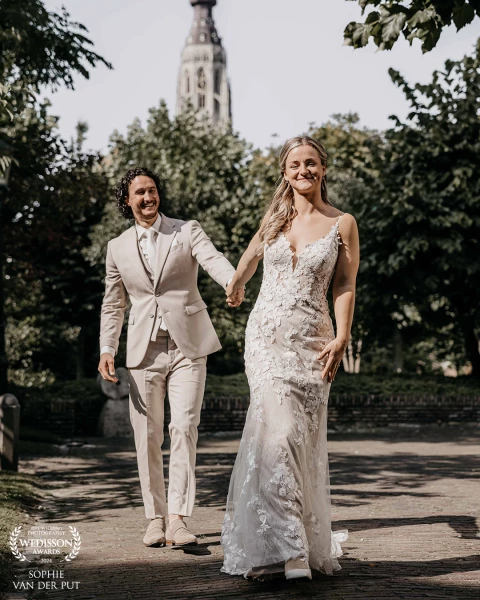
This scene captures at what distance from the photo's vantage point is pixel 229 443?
56.3 ft

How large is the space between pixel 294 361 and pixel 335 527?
2419mm

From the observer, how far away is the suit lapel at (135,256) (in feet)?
20.8

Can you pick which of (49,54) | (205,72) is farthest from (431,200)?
(205,72)

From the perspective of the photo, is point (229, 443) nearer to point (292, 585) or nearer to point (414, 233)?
point (414, 233)

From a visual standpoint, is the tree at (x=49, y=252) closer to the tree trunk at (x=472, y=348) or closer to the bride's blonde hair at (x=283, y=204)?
the tree trunk at (x=472, y=348)

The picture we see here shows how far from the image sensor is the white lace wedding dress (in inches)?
204

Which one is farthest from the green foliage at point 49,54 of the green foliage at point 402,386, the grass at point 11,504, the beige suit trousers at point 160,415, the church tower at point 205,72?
the church tower at point 205,72

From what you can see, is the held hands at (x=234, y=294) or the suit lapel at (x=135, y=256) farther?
the suit lapel at (x=135, y=256)

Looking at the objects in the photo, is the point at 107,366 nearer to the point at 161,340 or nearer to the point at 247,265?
the point at 161,340

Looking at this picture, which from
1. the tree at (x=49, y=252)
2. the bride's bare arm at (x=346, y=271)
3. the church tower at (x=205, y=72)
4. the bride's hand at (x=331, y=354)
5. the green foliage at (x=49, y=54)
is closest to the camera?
the bride's hand at (x=331, y=354)

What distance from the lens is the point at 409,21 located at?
655 cm

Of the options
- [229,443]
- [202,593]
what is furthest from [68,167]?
[202,593]

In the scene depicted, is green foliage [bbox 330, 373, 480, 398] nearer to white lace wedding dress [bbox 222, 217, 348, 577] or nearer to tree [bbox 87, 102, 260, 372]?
tree [bbox 87, 102, 260, 372]

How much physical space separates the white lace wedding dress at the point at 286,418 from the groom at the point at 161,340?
0.81 metres
